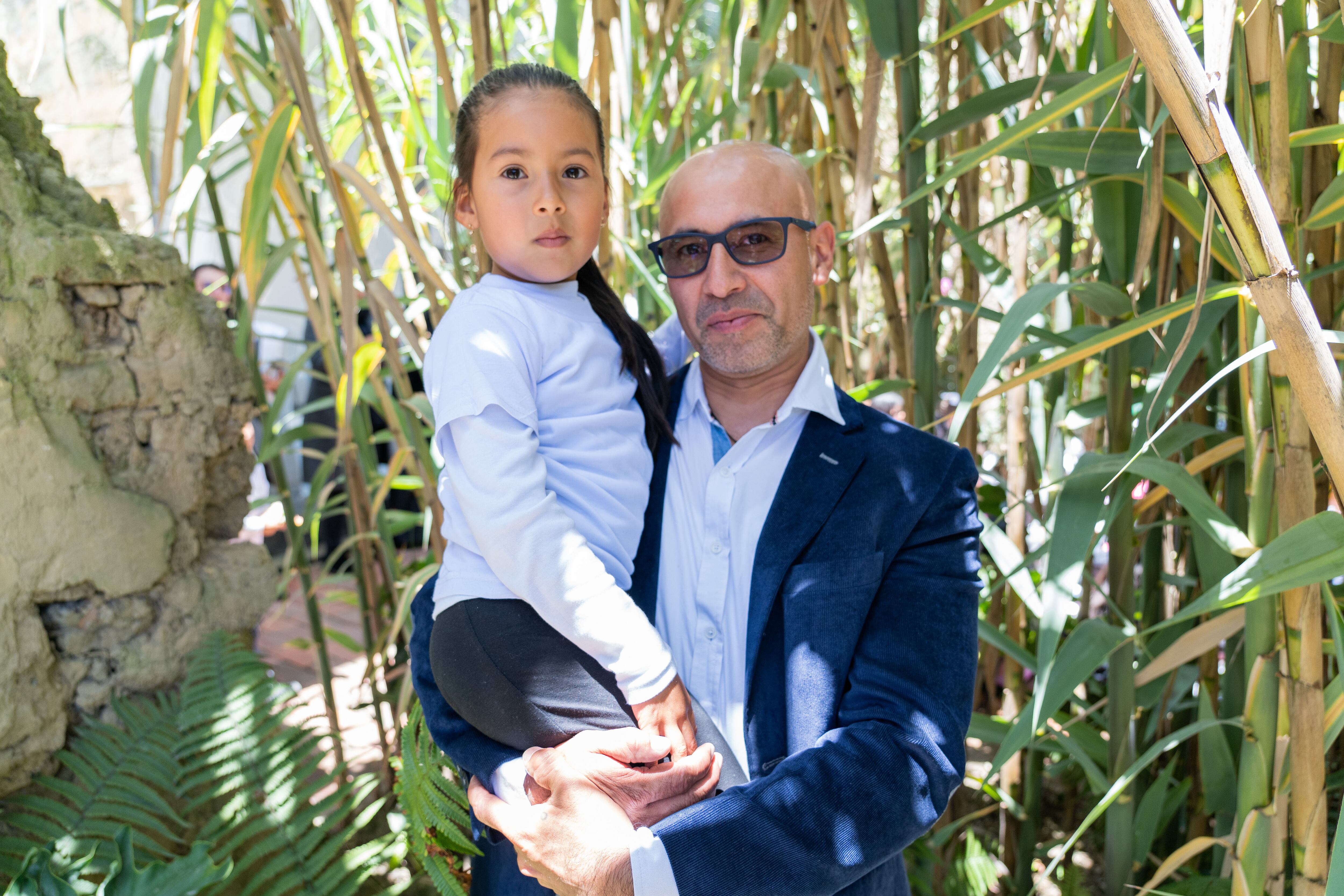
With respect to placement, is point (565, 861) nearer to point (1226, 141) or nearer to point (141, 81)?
point (1226, 141)

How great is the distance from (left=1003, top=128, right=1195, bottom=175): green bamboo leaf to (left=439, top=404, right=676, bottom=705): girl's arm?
2.15 ft

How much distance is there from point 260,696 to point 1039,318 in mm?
1522

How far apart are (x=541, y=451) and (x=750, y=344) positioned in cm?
35

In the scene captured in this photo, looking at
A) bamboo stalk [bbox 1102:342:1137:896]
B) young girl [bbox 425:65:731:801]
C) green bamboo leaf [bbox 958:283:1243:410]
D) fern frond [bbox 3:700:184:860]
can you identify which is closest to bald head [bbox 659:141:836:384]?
young girl [bbox 425:65:731:801]

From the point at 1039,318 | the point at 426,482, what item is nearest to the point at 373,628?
the point at 426,482

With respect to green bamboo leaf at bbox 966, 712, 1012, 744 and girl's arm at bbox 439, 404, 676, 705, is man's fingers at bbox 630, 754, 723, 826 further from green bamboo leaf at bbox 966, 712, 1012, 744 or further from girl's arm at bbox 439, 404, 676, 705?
green bamboo leaf at bbox 966, 712, 1012, 744

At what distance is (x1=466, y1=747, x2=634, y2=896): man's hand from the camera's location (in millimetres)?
903

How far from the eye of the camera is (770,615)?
109 centimetres

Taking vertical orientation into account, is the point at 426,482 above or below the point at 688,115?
below

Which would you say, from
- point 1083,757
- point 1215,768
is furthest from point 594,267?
point 1215,768

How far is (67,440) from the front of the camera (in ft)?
4.53

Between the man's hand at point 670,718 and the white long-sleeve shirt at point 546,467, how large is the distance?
0.01 metres

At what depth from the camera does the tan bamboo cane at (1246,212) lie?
51cm

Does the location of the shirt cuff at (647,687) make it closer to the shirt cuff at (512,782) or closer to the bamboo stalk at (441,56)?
the shirt cuff at (512,782)
